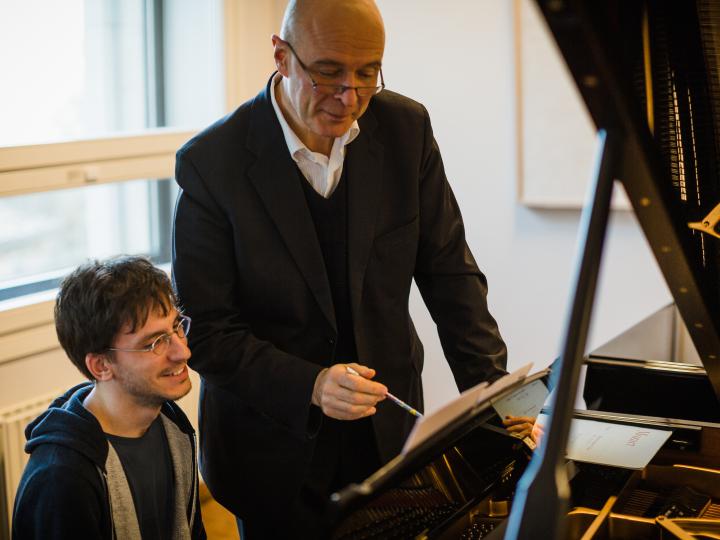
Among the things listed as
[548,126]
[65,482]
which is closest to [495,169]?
[548,126]

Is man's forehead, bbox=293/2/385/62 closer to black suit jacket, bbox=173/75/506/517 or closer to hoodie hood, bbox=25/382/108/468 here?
black suit jacket, bbox=173/75/506/517

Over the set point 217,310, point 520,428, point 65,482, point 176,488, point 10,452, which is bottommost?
point 10,452

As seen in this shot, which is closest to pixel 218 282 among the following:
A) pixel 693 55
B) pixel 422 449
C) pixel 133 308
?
pixel 133 308

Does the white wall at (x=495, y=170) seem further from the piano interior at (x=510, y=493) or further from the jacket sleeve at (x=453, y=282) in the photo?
the piano interior at (x=510, y=493)

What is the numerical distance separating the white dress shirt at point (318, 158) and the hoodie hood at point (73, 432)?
63 centimetres

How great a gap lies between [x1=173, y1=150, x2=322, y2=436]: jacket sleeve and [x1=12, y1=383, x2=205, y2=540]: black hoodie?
259 mm

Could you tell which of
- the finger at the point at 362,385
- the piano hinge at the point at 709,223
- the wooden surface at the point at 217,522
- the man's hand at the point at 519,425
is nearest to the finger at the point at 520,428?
the man's hand at the point at 519,425

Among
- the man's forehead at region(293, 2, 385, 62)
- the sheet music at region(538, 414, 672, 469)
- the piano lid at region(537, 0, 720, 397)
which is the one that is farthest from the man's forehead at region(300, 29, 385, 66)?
the sheet music at region(538, 414, 672, 469)

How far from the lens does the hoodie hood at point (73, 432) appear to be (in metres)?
1.81

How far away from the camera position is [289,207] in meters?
1.97

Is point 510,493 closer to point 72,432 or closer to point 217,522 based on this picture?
point 72,432

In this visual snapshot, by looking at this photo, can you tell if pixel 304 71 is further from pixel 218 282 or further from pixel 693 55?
pixel 693 55

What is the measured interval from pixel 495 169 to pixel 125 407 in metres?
2.06

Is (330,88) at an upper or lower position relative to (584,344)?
upper
